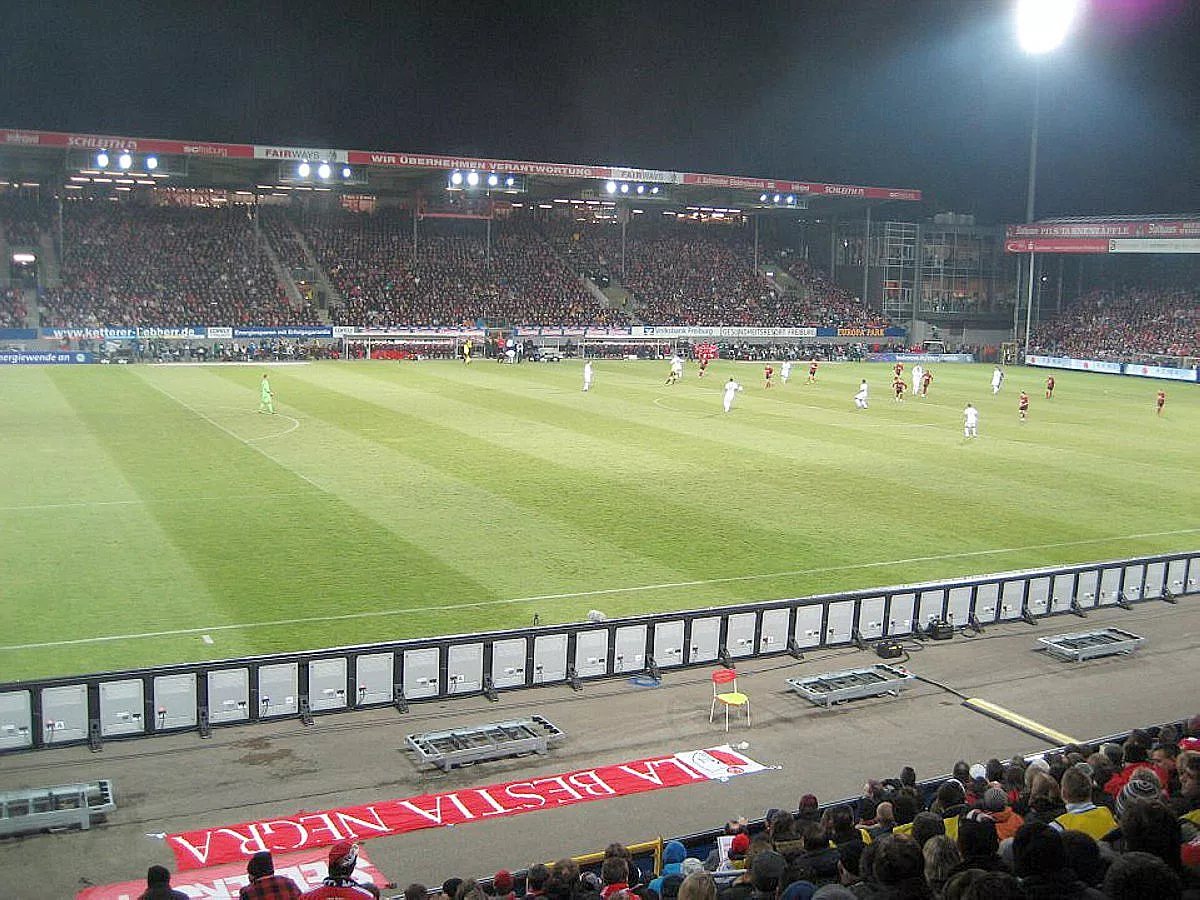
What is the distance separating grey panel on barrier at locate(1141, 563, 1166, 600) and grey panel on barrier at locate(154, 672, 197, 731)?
1470 centimetres

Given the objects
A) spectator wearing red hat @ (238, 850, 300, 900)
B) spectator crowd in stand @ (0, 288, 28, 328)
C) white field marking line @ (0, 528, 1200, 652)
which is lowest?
white field marking line @ (0, 528, 1200, 652)

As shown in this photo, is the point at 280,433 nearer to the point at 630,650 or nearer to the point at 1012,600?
the point at 630,650

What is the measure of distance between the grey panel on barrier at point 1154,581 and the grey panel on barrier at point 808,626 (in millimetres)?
6582

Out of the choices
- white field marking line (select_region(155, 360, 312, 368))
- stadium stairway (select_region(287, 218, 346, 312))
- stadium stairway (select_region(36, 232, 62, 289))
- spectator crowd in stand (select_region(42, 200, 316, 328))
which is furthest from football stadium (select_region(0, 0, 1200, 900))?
stadium stairway (select_region(287, 218, 346, 312))

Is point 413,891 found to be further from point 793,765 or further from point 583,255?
point 583,255

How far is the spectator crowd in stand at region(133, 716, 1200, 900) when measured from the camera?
508cm

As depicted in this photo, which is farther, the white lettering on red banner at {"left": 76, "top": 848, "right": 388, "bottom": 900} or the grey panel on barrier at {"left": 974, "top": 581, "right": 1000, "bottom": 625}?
the grey panel on barrier at {"left": 974, "top": 581, "right": 1000, "bottom": 625}

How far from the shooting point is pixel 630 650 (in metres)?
14.4

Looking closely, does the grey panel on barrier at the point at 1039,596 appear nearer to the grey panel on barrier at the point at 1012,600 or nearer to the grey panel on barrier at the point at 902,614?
the grey panel on barrier at the point at 1012,600

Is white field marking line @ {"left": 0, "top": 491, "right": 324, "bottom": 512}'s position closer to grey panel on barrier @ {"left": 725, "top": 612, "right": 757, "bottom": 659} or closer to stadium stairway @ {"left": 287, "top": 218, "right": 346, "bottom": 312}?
grey panel on barrier @ {"left": 725, "top": 612, "right": 757, "bottom": 659}

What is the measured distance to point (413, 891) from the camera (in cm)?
659

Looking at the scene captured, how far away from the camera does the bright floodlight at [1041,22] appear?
61.7 m

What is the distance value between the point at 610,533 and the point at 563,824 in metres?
12.0

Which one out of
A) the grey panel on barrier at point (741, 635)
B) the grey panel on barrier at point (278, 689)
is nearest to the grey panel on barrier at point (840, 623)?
the grey panel on barrier at point (741, 635)
